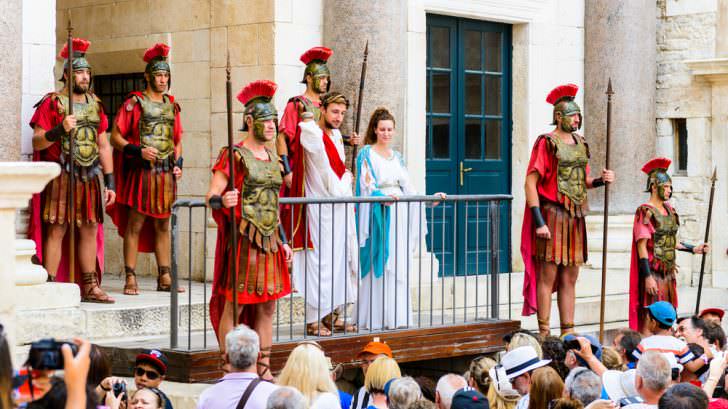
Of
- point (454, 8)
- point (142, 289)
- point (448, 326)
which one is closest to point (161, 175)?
point (142, 289)

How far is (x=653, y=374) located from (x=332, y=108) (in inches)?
160

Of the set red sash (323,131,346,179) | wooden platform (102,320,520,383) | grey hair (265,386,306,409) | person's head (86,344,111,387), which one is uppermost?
red sash (323,131,346,179)

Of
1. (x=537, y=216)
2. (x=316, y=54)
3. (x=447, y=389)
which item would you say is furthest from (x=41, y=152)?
(x=447, y=389)

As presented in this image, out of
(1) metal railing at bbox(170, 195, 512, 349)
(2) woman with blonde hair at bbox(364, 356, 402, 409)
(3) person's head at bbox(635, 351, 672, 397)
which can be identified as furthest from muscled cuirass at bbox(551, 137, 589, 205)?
(3) person's head at bbox(635, 351, 672, 397)

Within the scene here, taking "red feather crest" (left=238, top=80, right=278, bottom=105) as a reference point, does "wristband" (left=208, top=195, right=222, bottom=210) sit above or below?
below

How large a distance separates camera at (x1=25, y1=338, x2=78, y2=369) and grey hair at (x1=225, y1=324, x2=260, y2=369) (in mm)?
2102

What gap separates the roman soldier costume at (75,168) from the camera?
9.27 m

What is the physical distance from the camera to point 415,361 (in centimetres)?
1035

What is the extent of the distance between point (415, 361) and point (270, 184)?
2566 mm

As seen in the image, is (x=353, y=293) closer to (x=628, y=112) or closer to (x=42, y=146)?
(x=42, y=146)

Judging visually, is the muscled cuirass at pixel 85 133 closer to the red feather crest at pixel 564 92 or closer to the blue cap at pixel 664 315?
the red feather crest at pixel 564 92

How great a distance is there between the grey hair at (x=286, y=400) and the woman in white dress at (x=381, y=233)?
4322 mm

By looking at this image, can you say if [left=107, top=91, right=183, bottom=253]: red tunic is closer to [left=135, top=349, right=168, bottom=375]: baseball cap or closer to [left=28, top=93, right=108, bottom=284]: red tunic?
[left=28, top=93, right=108, bottom=284]: red tunic

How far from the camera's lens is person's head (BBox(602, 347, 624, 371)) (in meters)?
7.34
